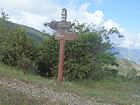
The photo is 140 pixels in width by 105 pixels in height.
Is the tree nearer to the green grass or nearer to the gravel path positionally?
the gravel path

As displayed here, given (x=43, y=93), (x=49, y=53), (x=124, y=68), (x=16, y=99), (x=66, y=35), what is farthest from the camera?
(x=124, y=68)

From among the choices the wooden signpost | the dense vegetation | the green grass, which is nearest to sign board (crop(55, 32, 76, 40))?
the wooden signpost

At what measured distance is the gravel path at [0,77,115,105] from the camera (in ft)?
44.2

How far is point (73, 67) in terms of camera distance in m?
22.4

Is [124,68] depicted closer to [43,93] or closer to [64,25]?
[64,25]

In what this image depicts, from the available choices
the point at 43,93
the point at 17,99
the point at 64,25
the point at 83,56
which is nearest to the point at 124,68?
the point at 83,56

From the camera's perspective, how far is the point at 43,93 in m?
14.0

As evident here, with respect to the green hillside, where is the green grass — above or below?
below

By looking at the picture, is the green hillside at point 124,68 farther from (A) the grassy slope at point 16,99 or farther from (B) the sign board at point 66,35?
(A) the grassy slope at point 16,99

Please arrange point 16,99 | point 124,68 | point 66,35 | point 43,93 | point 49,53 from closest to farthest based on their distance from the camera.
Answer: point 16,99, point 43,93, point 66,35, point 49,53, point 124,68

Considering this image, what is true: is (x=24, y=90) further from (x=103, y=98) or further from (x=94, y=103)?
(x=103, y=98)

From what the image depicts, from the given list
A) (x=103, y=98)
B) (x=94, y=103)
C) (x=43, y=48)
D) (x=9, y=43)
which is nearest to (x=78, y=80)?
(x=43, y=48)

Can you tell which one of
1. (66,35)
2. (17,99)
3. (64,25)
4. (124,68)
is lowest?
(17,99)

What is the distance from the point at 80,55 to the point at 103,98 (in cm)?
729
